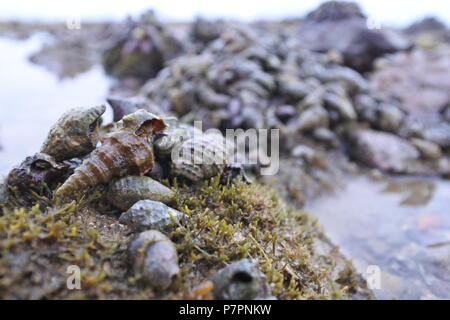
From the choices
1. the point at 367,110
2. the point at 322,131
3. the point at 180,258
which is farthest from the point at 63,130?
the point at 367,110

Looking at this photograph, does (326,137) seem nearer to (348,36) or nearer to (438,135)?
(438,135)

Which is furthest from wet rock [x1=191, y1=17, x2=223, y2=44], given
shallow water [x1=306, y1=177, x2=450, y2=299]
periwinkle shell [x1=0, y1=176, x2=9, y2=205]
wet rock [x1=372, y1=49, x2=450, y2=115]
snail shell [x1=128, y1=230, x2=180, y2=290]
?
snail shell [x1=128, y1=230, x2=180, y2=290]

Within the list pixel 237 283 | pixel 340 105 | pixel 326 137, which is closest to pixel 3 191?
pixel 237 283

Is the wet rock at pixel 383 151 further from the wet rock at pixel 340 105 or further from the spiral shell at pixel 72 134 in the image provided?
the spiral shell at pixel 72 134

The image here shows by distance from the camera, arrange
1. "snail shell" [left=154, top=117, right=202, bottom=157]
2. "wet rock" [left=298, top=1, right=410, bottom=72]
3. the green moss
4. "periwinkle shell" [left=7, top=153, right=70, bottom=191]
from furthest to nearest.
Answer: "wet rock" [left=298, top=1, right=410, bottom=72] < "snail shell" [left=154, top=117, right=202, bottom=157] < "periwinkle shell" [left=7, top=153, right=70, bottom=191] < the green moss

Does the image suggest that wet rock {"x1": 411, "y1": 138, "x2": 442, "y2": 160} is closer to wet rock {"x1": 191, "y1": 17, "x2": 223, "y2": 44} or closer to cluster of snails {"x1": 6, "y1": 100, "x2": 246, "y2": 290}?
cluster of snails {"x1": 6, "y1": 100, "x2": 246, "y2": 290}
